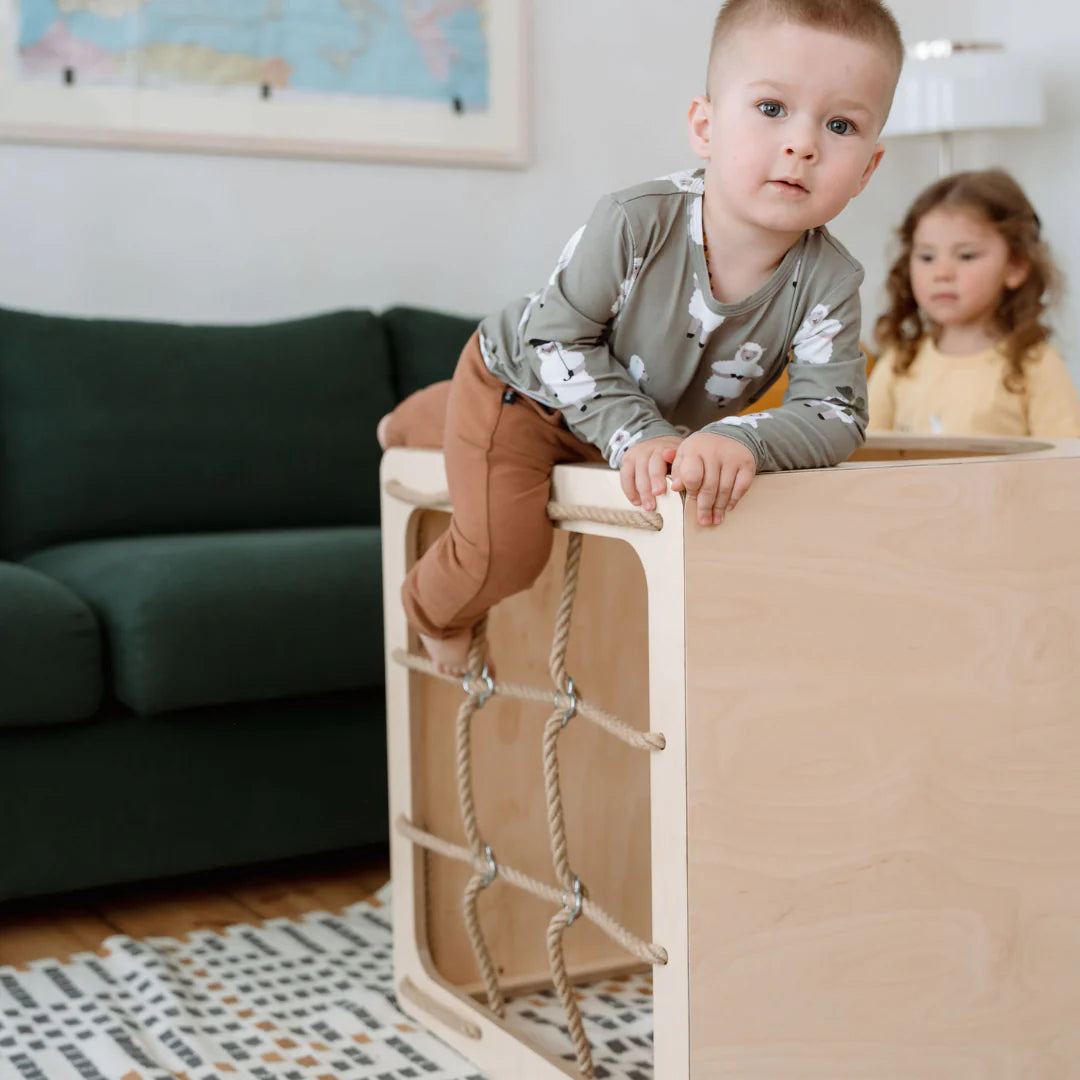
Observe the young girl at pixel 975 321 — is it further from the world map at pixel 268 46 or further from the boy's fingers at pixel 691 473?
the boy's fingers at pixel 691 473

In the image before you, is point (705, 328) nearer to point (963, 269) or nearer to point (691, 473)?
point (691, 473)

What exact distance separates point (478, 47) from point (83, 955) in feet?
6.27

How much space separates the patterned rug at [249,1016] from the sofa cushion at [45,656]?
0.27m

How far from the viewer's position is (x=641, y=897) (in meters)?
1.60

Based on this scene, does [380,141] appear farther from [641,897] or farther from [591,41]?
[641,897]

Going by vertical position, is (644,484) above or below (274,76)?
below

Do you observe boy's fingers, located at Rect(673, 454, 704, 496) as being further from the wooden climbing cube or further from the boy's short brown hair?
the boy's short brown hair

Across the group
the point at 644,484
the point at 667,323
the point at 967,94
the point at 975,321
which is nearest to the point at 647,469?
the point at 644,484

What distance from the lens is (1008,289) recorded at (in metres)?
2.15

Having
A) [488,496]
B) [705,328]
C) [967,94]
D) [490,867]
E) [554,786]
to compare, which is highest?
[967,94]

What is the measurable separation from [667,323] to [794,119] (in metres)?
0.19

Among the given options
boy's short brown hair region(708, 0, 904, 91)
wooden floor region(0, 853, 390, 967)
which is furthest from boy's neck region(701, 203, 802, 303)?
wooden floor region(0, 853, 390, 967)

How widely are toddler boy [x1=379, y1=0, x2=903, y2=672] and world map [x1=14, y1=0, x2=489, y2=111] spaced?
153 cm

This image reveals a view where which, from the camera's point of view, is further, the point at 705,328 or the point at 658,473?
the point at 705,328
